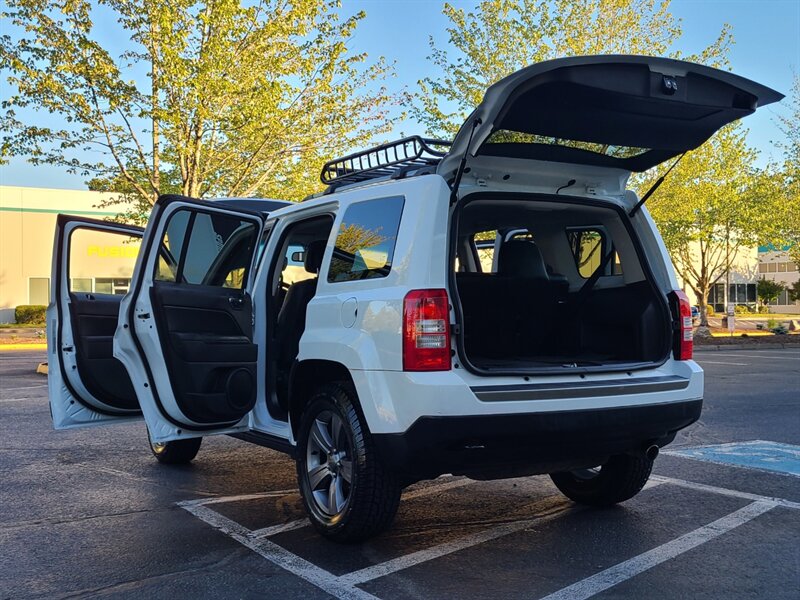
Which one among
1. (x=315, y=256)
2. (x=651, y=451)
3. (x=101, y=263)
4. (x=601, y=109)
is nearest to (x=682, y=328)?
(x=651, y=451)

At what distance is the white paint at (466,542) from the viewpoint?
3.89m

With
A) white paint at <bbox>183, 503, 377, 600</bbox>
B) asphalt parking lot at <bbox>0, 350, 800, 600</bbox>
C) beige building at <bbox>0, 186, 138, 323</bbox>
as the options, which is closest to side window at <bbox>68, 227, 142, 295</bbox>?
beige building at <bbox>0, 186, 138, 323</bbox>

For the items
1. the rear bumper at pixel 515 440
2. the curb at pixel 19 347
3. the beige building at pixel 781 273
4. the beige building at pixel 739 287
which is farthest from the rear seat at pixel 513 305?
the beige building at pixel 781 273

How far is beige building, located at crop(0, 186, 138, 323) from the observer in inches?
1378

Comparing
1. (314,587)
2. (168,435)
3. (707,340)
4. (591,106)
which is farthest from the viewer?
(707,340)

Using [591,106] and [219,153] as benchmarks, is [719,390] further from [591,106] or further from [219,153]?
[219,153]

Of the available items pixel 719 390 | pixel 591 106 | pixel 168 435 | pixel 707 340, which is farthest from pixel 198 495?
pixel 707 340

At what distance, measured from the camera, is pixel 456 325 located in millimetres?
3844

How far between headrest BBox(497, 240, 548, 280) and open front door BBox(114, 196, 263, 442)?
1784mm

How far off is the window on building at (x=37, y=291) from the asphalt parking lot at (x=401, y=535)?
3147 cm

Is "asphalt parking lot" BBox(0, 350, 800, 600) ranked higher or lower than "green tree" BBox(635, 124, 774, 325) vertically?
lower

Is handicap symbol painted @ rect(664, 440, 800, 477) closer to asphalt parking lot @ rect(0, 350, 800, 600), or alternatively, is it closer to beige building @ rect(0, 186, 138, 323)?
asphalt parking lot @ rect(0, 350, 800, 600)

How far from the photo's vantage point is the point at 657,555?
13.7ft

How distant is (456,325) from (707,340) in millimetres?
22219
